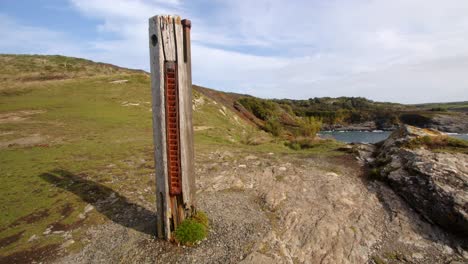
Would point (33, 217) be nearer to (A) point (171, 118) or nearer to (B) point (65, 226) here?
(B) point (65, 226)

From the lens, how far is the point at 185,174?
21.2 ft

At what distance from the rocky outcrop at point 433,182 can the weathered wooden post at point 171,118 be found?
274 inches

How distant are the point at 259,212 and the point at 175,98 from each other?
14.2 ft

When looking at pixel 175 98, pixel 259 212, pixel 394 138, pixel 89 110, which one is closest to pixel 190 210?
pixel 259 212

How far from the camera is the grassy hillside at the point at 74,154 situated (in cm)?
739

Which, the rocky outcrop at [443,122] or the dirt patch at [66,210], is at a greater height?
the dirt patch at [66,210]

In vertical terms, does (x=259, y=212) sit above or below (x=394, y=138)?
below

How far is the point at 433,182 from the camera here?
8188 mm

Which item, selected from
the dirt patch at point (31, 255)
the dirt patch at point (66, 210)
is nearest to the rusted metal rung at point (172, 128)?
the dirt patch at point (31, 255)

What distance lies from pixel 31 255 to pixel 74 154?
29.6 ft

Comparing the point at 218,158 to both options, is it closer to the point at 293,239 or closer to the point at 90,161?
the point at 90,161

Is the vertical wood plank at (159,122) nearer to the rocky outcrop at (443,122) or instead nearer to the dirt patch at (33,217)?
the dirt patch at (33,217)

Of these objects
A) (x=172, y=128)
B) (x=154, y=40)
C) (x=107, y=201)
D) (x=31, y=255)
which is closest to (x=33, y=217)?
(x=107, y=201)

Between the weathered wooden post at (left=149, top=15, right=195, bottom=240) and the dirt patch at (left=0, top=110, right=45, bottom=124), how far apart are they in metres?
23.1
